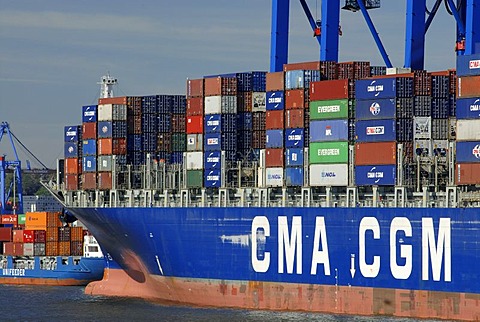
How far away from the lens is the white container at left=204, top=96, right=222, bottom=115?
7475 centimetres

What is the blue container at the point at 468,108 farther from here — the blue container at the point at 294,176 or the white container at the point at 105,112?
the white container at the point at 105,112

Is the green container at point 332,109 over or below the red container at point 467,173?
over

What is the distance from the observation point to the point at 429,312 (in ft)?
203

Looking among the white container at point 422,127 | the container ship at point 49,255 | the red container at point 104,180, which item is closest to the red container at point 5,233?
the container ship at point 49,255

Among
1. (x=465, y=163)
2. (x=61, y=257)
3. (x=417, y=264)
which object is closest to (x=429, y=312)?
(x=417, y=264)

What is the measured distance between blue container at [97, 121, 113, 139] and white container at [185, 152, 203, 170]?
7.07 meters

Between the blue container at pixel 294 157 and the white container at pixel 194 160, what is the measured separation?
7.18 m

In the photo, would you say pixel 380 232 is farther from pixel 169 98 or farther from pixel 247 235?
pixel 169 98

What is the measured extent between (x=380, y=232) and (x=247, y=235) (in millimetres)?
9765

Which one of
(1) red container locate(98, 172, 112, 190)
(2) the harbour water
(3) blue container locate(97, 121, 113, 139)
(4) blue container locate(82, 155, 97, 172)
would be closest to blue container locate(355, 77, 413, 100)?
(2) the harbour water

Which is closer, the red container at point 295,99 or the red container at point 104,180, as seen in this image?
the red container at point 295,99

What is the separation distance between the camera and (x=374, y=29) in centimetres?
7388

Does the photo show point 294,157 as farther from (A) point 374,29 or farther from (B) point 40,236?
(B) point 40,236

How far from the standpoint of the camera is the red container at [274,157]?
7044 centimetres
